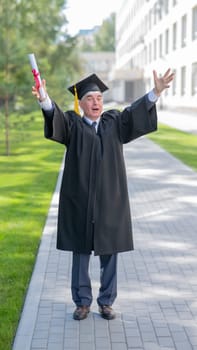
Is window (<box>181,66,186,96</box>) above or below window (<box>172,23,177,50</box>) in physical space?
below

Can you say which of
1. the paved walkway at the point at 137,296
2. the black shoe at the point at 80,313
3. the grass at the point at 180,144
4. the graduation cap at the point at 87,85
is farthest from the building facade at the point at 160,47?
the black shoe at the point at 80,313

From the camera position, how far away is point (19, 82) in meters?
17.0

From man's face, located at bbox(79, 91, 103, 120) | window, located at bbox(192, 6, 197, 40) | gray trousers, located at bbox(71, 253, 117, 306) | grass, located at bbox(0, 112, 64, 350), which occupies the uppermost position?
window, located at bbox(192, 6, 197, 40)

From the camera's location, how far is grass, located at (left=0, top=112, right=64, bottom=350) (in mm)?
4770

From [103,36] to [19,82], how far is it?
105 m

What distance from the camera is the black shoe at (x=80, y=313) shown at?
4410 mm

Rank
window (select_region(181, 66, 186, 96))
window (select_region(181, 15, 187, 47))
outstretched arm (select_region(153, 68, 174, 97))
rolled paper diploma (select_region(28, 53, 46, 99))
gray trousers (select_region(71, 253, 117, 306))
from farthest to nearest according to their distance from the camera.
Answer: window (select_region(181, 66, 186, 96)), window (select_region(181, 15, 187, 47)), gray trousers (select_region(71, 253, 117, 306)), outstretched arm (select_region(153, 68, 174, 97)), rolled paper diploma (select_region(28, 53, 46, 99))

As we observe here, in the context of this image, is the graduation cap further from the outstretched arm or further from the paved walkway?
the paved walkway

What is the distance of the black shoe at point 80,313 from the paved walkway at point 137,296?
0.15 feet

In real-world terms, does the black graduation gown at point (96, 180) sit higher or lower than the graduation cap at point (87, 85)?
lower

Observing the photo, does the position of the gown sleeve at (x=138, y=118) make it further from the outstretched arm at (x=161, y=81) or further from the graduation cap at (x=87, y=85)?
the graduation cap at (x=87, y=85)

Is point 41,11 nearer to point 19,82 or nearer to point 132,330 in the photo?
point 19,82

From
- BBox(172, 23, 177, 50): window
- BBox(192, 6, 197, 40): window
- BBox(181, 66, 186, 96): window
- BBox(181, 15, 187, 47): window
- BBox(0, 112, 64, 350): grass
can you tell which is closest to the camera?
BBox(0, 112, 64, 350): grass

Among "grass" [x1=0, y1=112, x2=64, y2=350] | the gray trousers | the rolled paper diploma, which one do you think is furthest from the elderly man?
"grass" [x1=0, y1=112, x2=64, y2=350]
